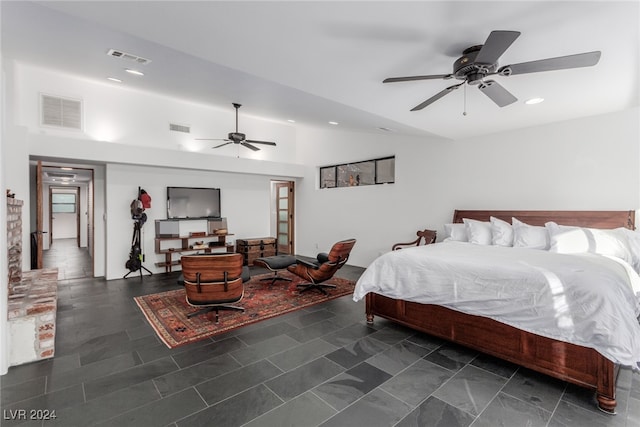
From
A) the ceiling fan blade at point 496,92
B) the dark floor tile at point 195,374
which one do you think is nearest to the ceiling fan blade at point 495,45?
the ceiling fan blade at point 496,92

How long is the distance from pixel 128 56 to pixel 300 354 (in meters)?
3.22

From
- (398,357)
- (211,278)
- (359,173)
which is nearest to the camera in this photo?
(398,357)

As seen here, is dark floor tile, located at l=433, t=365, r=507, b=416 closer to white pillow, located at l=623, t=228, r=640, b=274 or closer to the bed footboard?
the bed footboard

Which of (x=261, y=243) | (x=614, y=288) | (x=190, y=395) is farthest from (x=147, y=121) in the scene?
(x=614, y=288)

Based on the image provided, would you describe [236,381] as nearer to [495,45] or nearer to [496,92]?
[495,45]

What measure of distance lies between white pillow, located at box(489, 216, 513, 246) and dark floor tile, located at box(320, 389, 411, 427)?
312cm

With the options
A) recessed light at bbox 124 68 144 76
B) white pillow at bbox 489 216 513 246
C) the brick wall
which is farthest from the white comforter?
recessed light at bbox 124 68 144 76

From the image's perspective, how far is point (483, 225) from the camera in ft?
15.1

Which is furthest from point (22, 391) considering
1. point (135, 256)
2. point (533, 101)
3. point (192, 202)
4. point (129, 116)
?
point (533, 101)

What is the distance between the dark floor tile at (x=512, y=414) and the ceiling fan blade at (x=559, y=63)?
2.42m

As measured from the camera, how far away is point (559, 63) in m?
2.11

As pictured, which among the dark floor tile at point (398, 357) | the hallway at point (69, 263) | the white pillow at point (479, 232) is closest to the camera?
the dark floor tile at point (398, 357)

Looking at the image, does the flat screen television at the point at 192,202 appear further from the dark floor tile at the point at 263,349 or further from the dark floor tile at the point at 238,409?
the dark floor tile at the point at 238,409

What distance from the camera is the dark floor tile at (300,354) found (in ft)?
8.75
